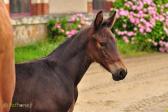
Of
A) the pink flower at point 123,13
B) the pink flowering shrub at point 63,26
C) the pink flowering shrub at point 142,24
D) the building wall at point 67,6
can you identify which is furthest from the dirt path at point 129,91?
the building wall at point 67,6

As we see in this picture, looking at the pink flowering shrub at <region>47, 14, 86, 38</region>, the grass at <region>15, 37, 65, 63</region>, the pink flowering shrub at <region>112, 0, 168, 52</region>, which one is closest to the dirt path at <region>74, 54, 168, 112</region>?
the grass at <region>15, 37, 65, 63</region>

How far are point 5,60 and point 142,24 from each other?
16253mm

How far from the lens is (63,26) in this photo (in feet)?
55.0

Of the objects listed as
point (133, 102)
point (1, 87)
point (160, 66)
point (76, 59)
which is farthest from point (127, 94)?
point (1, 87)

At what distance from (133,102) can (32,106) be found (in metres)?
5.10

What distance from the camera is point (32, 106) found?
4.98 m

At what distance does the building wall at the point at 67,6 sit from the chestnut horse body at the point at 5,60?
15.8 meters

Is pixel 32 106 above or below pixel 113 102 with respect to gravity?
above

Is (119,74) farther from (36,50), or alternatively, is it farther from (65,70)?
(36,50)

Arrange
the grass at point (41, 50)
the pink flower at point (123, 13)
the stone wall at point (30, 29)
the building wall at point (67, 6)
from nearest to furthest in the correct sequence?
1. the grass at point (41, 50)
2. the stone wall at point (30, 29)
3. the building wall at point (67, 6)
4. the pink flower at point (123, 13)

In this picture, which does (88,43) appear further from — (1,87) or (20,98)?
(1,87)

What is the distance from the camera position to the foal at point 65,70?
16.4ft

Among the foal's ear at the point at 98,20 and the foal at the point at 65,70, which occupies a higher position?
the foal's ear at the point at 98,20

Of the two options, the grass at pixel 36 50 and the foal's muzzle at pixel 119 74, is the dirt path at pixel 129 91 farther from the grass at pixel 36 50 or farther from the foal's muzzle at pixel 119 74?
the foal's muzzle at pixel 119 74
